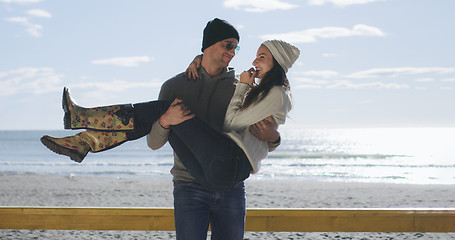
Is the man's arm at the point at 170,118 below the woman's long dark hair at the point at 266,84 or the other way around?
below

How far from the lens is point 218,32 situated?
2.02 metres

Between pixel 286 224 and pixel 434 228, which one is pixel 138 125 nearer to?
pixel 286 224

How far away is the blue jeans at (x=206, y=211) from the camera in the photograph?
1921mm

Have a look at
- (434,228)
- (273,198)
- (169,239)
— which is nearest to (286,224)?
(434,228)

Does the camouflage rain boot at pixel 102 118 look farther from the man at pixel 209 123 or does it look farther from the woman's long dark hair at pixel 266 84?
the woman's long dark hair at pixel 266 84

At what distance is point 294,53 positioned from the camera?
1936 millimetres

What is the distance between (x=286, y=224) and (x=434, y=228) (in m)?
0.83

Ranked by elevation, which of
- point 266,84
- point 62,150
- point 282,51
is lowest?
point 62,150

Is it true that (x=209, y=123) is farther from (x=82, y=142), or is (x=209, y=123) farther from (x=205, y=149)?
(x=82, y=142)

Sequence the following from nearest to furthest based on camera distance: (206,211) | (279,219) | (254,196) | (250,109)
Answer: (250,109) → (206,211) → (279,219) → (254,196)

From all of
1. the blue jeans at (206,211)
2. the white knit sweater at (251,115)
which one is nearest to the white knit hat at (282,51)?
the white knit sweater at (251,115)

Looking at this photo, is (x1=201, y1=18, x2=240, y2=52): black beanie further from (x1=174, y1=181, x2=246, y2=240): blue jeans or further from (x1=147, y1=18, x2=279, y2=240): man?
(x1=174, y1=181, x2=246, y2=240): blue jeans

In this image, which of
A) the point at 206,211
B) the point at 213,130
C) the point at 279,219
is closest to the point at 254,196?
the point at 279,219

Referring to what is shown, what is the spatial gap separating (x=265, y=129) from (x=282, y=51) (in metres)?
0.32
